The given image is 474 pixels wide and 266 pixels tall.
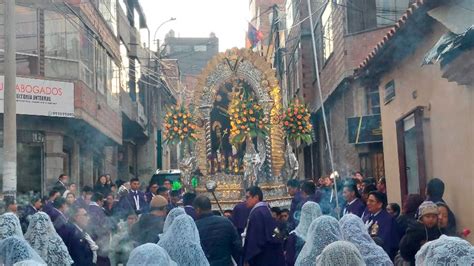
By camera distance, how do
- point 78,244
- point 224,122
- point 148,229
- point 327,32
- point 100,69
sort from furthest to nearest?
point 327,32 → point 100,69 → point 224,122 → point 148,229 → point 78,244

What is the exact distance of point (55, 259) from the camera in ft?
23.7

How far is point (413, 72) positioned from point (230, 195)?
518cm

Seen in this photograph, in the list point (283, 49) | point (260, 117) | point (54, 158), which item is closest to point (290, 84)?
point (283, 49)

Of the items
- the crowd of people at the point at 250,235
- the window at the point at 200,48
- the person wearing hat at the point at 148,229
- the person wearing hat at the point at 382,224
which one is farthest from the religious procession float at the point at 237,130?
the window at the point at 200,48

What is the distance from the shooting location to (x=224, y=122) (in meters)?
16.3

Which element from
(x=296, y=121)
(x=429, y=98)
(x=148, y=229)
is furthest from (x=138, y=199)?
(x=429, y=98)

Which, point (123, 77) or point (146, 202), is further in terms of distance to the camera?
point (123, 77)

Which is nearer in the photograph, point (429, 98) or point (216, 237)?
point (216, 237)

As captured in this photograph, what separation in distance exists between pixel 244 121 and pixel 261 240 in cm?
589

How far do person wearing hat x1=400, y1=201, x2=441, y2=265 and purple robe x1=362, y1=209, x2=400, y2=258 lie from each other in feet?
3.64

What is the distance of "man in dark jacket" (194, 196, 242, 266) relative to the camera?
25.6 feet

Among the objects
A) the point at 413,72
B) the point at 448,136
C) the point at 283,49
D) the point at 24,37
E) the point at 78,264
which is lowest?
the point at 78,264

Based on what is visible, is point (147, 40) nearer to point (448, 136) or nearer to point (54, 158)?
point (54, 158)

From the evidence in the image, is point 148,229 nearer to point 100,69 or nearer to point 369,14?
point 369,14
